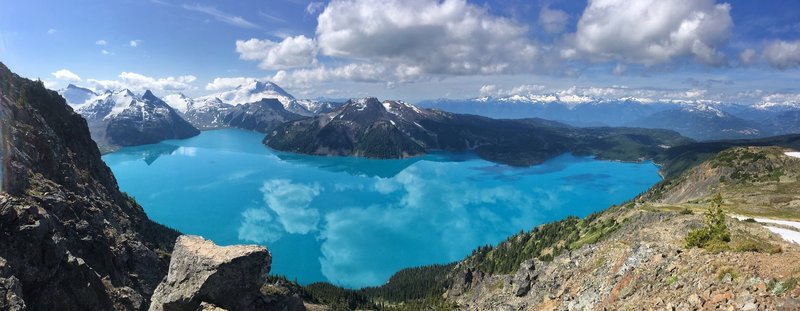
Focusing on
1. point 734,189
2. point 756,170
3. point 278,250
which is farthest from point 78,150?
point 756,170

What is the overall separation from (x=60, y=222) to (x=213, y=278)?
40758 millimetres

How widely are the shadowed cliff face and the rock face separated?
9.16 meters

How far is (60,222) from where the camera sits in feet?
181

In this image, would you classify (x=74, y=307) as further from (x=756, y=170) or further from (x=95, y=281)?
(x=756, y=170)

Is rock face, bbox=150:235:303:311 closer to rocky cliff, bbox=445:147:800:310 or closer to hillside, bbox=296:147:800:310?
rocky cliff, bbox=445:147:800:310

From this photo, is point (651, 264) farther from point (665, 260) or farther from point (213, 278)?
point (213, 278)

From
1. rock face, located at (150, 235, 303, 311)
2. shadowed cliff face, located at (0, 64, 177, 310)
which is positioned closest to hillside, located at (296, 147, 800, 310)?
rock face, located at (150, 235, 303, 311)

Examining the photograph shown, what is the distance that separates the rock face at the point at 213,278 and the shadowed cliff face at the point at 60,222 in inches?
361

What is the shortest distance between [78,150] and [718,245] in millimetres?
109396

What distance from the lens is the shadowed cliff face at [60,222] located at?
36.1 m

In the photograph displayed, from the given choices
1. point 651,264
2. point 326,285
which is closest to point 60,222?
point 651,264

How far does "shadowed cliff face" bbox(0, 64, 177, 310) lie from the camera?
36094 mm

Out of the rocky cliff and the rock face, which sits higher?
the rock face

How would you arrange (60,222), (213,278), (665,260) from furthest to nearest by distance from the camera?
(60,222) < (665,260) < (213,278)
